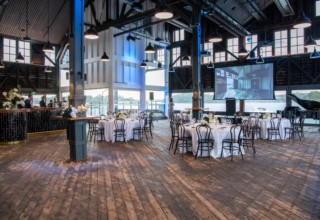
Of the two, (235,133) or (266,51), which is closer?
(235,133)

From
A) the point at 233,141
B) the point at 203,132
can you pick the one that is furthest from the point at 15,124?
the point at 233,141

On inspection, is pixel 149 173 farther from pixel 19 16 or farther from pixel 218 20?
pixel 19 16

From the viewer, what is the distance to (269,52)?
46.3 ft

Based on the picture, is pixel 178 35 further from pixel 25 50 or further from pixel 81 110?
pixel 81 110

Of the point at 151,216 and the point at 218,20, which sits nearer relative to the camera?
the point at 151,216

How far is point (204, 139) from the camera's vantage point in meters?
5.93

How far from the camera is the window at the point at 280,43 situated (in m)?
13.6

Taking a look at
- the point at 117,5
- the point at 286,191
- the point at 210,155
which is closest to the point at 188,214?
the point at 286,191

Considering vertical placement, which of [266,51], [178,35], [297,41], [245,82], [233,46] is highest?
[178,35]

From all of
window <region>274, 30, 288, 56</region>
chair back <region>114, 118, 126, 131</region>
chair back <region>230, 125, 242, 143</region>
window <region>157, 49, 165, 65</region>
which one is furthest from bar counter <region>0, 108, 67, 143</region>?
window <region>274, 30, 288, 56</region>

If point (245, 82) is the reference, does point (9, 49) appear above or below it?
above

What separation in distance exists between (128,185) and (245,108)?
12603mm

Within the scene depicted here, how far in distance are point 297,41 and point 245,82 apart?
11.1 feet

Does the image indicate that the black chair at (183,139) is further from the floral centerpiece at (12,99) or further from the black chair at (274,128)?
the floral centerpiece at (12,99)
